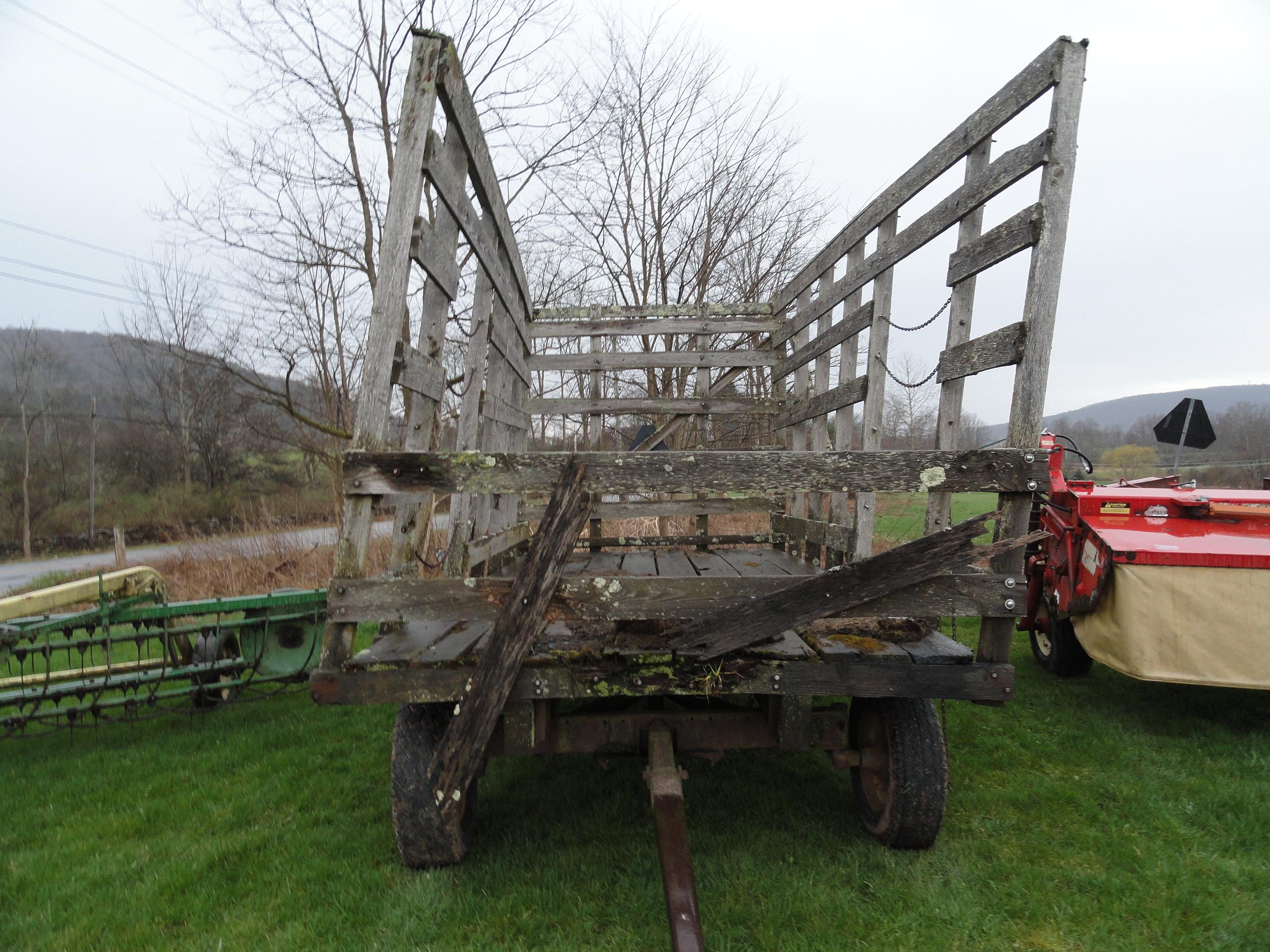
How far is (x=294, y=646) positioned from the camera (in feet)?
13.2

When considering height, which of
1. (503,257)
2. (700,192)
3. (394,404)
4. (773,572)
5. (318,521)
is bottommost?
(318,521)

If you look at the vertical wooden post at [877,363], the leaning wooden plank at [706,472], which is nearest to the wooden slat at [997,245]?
the vertical wooden post at [877,363]

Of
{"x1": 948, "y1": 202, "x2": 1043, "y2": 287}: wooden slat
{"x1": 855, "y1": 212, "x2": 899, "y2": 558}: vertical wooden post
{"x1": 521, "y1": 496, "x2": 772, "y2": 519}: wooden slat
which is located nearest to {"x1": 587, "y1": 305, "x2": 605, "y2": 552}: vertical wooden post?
{"x1": 521, "y1": 496, "x2": 772, "y2": 519}: wooden slat

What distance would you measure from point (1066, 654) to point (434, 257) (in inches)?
187

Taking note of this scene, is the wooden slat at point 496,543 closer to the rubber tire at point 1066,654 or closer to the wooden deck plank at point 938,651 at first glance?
the wooden deck plank at point 938,651

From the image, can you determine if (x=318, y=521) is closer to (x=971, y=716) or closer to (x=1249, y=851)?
(x=971, y=716)

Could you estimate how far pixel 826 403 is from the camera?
401cm

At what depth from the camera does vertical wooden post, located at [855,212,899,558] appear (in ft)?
11.0

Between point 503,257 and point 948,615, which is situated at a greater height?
point 503,257

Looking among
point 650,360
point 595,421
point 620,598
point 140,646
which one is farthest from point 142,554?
point 620,598

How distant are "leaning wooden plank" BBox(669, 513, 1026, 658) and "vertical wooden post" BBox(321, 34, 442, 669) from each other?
1116 mm

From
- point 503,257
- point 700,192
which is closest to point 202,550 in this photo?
point 503,257

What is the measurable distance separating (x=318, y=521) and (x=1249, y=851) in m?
13.1

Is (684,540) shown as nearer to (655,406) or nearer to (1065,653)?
(655,406)
